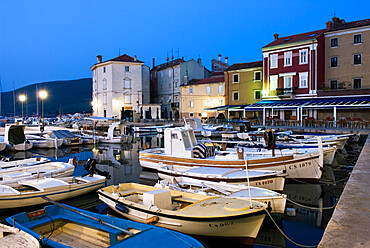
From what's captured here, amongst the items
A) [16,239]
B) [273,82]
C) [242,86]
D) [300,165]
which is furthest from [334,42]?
[16,239]

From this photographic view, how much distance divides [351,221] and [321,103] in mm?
34089

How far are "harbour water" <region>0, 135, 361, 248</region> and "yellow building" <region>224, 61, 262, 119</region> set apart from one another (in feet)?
72.2

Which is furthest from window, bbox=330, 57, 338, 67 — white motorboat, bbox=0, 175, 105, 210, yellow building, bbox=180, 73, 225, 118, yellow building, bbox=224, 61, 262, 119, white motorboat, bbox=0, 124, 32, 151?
white motorboat, bbox=0, 124, 32, 151

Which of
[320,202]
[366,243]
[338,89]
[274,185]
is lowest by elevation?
[320,202]

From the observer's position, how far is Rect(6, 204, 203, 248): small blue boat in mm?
6195

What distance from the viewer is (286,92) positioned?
42.2 meters

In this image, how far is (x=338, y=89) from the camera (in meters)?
38.1

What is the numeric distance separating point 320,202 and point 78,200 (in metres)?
10.8

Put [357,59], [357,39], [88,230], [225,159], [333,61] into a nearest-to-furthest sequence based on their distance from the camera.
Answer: [88,230] → [225,159] → [357,39] → [357,59] → [333,61]

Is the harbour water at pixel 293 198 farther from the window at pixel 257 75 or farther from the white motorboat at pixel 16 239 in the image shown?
Answer: the window at pixel 257 75

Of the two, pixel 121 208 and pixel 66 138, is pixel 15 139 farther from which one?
pixel 121 208

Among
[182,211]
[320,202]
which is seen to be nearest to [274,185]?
[320,202]

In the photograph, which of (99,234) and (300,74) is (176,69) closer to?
(300,74)

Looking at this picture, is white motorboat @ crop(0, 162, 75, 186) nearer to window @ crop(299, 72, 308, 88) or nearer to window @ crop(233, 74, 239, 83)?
window @ crop(299, 72, 308, 88)
